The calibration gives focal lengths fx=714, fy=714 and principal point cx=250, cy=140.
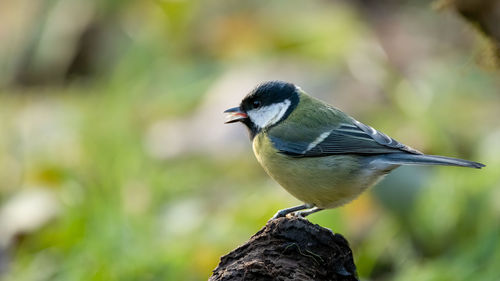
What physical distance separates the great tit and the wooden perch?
31 cm

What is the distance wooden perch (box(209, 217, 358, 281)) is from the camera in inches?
85.0

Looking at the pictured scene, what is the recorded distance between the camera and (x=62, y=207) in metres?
3.98

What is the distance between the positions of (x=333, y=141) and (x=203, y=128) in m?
2.32

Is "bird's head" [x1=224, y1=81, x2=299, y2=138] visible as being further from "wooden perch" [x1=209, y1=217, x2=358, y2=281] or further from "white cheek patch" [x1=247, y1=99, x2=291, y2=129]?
"wooden perch" [x1=209, y1=217, x2=358, y2=281]

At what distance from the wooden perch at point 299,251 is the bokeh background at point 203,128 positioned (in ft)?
4.02

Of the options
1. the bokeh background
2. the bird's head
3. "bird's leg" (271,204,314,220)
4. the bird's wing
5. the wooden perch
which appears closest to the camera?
the wooden perch

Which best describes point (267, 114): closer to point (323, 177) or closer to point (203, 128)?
point (323, 177)

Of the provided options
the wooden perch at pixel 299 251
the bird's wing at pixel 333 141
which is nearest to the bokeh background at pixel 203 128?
the bird's wing at pixel 333 141

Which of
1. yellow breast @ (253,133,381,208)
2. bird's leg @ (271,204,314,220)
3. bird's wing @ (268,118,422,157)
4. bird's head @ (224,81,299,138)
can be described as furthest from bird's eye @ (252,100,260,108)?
bird's leg @ (271,204,314,220)

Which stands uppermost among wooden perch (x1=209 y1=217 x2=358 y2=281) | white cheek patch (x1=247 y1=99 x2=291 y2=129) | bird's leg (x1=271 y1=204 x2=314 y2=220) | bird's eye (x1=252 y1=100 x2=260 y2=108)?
bird's eye (x1=252 y1=100 x2=260 y2=108)

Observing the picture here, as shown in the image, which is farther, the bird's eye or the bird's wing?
the bird's eye

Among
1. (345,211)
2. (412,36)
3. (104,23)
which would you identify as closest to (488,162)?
(345,211)

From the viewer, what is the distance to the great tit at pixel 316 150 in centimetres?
261

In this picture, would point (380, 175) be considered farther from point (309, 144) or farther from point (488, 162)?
point (488, 162)
